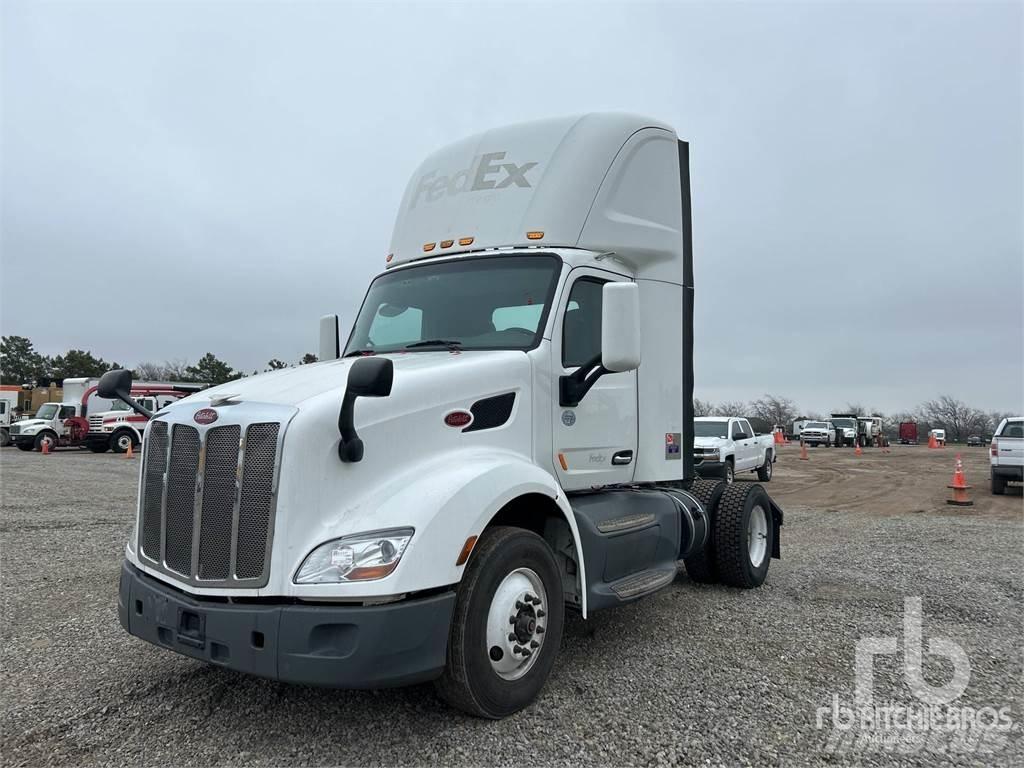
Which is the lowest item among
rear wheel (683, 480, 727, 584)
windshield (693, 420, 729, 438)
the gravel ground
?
the gravel ground

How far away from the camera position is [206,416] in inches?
139

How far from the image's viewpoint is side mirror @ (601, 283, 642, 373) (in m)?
4.25

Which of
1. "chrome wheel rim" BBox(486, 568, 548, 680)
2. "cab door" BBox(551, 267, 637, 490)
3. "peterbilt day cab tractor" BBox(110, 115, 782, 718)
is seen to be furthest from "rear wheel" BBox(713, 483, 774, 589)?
"chrome wheel rim" BBox(486, 568, 548, 680)

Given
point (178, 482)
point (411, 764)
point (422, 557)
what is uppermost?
point (178, 482)

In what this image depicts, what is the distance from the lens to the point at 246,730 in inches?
140

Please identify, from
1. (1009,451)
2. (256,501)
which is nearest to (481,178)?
(256,501)

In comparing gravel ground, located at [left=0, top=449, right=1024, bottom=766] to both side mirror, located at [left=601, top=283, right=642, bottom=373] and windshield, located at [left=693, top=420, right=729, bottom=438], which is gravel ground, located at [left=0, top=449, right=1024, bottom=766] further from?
windshield, located at [left=693, top=420, right=729, bottom=438]

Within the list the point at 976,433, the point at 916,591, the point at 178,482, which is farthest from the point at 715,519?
the point at 976,433

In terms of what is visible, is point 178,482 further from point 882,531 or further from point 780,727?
point 882,531

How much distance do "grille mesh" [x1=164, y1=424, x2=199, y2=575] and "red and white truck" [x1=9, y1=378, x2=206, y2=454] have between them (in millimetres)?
27809

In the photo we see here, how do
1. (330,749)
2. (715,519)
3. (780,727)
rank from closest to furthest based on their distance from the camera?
(330,749), (780,727), (715,519)

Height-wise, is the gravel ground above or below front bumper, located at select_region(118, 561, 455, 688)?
below

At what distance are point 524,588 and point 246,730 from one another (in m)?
1.58

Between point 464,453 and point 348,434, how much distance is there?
75 centimetres
